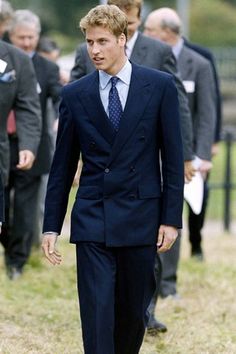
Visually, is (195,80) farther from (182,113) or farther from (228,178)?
(228,178)

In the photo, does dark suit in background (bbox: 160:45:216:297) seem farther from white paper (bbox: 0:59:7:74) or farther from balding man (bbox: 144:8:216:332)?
white paper (bbox: 0:59:7:74)

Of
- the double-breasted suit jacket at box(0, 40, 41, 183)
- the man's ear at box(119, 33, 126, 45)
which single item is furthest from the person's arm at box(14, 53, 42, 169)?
the man's ear at box(119, 33, 126, 45)

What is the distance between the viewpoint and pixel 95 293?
21.7 feet

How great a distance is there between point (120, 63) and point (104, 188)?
0.63 metres

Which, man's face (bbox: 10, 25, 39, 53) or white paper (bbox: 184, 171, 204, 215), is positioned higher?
man's face (bbox: 10, 25, 39, 53)

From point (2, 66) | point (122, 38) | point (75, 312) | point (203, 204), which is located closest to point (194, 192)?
point (75, 312)

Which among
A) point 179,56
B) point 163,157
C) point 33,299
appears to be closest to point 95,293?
point 163,157

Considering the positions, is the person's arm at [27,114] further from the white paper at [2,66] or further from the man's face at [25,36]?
the man's face at [25,36]

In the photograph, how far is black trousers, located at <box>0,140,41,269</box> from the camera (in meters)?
10.8

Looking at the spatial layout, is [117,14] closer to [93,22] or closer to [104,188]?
[93,22]

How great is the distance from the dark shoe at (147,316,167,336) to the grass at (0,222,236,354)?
43 millimetres

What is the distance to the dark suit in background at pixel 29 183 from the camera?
10727mm

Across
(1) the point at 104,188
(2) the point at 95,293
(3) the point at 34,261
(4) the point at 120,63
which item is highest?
(4) the point at 120,63

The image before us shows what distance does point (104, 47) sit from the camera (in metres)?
6.54
